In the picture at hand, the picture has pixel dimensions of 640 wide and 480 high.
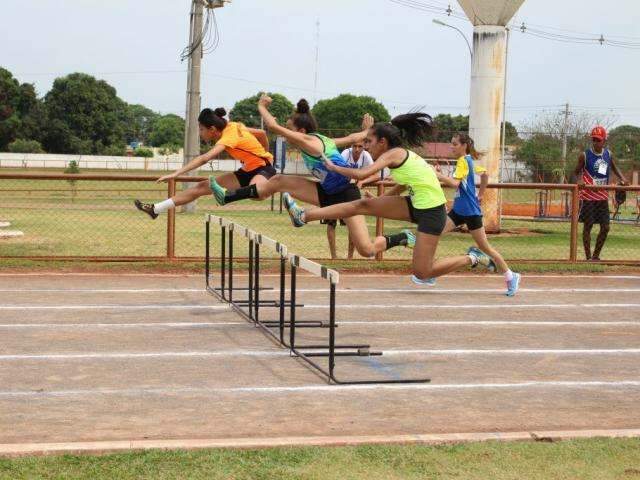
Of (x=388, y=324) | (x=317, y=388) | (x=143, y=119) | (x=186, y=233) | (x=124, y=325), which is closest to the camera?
(x=317, y=388)

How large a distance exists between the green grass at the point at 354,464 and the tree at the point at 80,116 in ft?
354

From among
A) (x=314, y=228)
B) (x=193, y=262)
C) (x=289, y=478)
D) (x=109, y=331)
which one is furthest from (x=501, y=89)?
(x=289, y=478)

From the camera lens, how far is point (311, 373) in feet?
28.9

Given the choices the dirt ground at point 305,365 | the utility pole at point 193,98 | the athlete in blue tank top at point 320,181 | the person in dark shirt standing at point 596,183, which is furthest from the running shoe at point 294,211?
the utility pole at point 193,98

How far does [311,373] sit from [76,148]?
105398mm

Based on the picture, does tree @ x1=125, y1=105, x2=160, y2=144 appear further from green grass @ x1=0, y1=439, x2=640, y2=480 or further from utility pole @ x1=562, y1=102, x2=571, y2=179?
green grass @ x1=0, y1=439, x2=640, y2=480

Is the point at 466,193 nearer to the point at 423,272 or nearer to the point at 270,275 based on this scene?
the point at 423,272

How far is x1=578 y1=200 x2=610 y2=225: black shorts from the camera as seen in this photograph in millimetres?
17984

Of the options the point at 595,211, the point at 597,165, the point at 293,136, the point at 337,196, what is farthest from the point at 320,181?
the point at 597,165

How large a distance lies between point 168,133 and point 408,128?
158 m

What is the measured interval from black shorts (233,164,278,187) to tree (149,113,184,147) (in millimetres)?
146303

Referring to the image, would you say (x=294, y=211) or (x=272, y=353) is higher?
(x=294, y=211)

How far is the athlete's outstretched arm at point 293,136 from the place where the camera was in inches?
407

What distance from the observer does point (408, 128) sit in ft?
33.8
